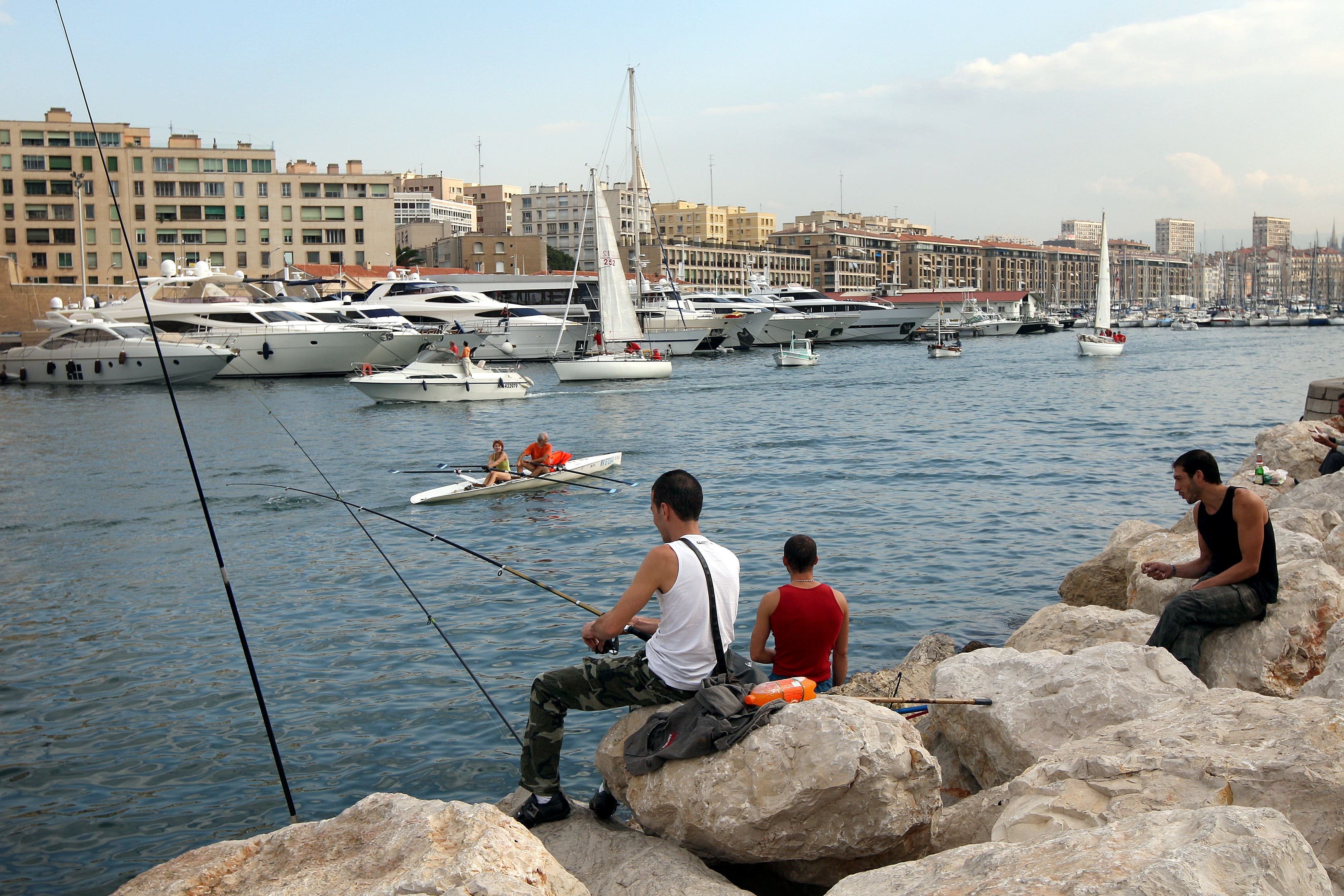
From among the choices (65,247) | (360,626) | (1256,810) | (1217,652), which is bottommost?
(360,626)

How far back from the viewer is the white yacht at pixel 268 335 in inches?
1736

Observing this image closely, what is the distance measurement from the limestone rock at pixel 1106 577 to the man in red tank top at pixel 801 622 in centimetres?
411

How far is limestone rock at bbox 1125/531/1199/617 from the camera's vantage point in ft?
24.4

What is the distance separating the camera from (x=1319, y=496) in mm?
9852

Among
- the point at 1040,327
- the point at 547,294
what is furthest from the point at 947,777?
the point at 1040,327

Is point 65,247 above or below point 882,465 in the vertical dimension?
above

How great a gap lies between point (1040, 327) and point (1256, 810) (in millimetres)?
100380

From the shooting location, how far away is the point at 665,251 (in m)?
134

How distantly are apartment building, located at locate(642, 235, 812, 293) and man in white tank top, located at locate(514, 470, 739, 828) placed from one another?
12372 centimetres

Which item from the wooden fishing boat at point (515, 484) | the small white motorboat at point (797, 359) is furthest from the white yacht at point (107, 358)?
the wooden fishing boat at point (515, 484)

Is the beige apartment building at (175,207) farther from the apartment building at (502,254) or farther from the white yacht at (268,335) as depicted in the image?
the white yacht at (268,335)

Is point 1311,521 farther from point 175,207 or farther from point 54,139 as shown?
point 54,139

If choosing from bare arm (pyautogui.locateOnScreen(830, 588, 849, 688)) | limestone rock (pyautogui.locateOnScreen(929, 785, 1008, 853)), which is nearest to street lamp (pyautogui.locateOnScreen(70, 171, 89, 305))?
bare arm (pyautogui.locateOnScreen(830, 588, 849, 688))

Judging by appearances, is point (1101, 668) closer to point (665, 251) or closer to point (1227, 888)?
point (1227, 888)
